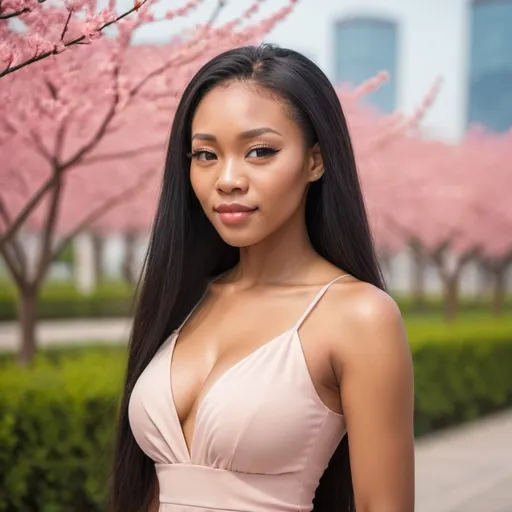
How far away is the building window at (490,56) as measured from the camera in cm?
2522

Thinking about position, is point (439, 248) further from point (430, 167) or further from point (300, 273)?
point (300, 273)

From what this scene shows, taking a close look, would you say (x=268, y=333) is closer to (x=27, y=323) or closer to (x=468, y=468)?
(x=468, y=468)

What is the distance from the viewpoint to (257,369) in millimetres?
1765

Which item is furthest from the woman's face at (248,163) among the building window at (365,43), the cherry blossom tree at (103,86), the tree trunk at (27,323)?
the building window at (365,43)

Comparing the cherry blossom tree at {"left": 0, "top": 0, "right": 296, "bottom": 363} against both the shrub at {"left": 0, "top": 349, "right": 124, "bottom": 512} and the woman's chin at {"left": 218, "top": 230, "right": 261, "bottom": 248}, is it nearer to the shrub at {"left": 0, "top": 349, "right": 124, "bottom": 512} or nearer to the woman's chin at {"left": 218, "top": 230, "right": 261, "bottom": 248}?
the shrub at {"left": 0, "top": 349, "right": 124, "bottom": 512}

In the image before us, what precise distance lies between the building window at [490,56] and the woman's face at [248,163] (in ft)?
75.0

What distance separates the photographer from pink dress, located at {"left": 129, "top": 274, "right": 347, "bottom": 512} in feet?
5.65

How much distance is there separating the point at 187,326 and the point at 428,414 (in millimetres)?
7155

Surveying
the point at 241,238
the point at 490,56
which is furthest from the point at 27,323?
the point at 490,56

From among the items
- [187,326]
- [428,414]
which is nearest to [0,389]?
[187,326]

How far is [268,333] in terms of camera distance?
184 centimetres

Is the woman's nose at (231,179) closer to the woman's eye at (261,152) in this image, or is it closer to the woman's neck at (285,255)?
the woman's eye at (261,152)

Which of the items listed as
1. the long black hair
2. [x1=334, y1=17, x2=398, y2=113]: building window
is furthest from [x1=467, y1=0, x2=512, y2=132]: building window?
the long black hair

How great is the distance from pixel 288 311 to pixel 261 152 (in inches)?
12.5
